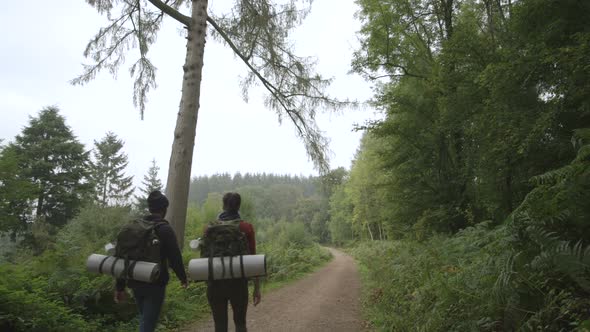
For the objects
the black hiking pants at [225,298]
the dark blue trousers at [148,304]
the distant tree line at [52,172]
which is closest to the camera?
the dark blue trousers at [148,304]

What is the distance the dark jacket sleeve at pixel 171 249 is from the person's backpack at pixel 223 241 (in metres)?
0.25

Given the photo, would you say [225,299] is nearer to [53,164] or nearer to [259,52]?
[259,52]

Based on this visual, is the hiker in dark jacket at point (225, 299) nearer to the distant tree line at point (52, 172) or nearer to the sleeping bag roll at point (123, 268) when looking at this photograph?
the sleeping bag roll at point (123, 268)

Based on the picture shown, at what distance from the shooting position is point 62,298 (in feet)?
16.1

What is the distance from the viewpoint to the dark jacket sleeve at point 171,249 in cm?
334

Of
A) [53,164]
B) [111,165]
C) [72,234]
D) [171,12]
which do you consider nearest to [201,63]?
[171,12]

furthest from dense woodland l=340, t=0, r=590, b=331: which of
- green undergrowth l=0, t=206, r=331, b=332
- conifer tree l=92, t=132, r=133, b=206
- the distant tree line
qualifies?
conifer tree l=92, t=132, r=133, b=206

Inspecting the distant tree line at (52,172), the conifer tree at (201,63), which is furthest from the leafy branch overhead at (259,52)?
the distant tree line at (52,172)

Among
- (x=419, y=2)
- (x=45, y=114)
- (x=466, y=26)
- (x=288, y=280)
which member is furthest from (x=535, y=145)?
(x=45, y=114)

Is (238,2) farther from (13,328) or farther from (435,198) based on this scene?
(435,198)

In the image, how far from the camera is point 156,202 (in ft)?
11.5

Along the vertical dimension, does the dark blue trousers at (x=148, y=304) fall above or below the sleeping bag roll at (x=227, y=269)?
below

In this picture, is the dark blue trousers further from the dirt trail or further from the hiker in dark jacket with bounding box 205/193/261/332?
the dirt trail

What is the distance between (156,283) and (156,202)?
31.1 inches
